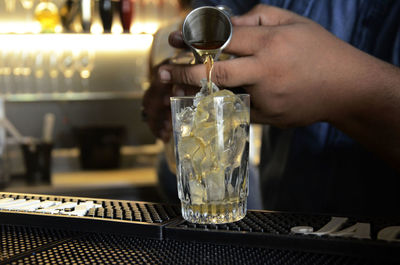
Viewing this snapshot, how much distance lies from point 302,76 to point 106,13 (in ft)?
9.10

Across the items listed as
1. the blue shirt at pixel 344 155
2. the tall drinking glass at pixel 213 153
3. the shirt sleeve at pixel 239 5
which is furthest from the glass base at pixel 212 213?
the shirt sleeve at pixel 239 5

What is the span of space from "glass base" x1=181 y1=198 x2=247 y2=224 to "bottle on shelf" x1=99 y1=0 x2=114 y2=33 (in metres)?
2.90

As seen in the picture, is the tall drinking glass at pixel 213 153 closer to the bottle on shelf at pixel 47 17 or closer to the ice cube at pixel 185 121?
the ice cube at pixel 185 121

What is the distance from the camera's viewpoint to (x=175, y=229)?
61 centimetres

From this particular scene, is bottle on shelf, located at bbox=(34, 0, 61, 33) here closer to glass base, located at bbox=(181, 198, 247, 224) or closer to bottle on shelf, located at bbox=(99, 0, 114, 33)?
bottle on shelf, located at bbox=(99, 0, 114, 33)

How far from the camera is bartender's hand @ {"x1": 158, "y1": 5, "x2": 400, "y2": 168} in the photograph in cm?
81

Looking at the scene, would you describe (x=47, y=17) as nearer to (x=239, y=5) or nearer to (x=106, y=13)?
(x=106, y=13)

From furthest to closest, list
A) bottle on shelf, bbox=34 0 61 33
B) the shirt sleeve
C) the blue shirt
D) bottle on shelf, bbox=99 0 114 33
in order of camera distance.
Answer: bottle on shelf, bbox=34 0 61 33
bottle on shelf, bbox=99 0 114 33
the shirt sleeve
the blue shirt

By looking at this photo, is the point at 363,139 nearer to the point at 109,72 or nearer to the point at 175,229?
the point at 175,229

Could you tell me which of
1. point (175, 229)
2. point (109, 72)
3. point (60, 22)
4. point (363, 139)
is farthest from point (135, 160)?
point (175, 229)

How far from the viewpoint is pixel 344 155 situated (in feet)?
3.99

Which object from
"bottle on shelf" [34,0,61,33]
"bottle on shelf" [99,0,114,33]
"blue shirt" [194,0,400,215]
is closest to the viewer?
"blue shirt" [194,0,400,215]

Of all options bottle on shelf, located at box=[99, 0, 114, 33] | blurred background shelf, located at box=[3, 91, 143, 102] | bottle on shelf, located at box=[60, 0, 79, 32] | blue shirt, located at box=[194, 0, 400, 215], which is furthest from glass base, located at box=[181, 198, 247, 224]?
blurred background shelf, located at box=[3, 91, 143, 102]

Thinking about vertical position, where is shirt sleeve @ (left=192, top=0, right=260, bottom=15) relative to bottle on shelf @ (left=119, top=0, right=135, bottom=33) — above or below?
above
